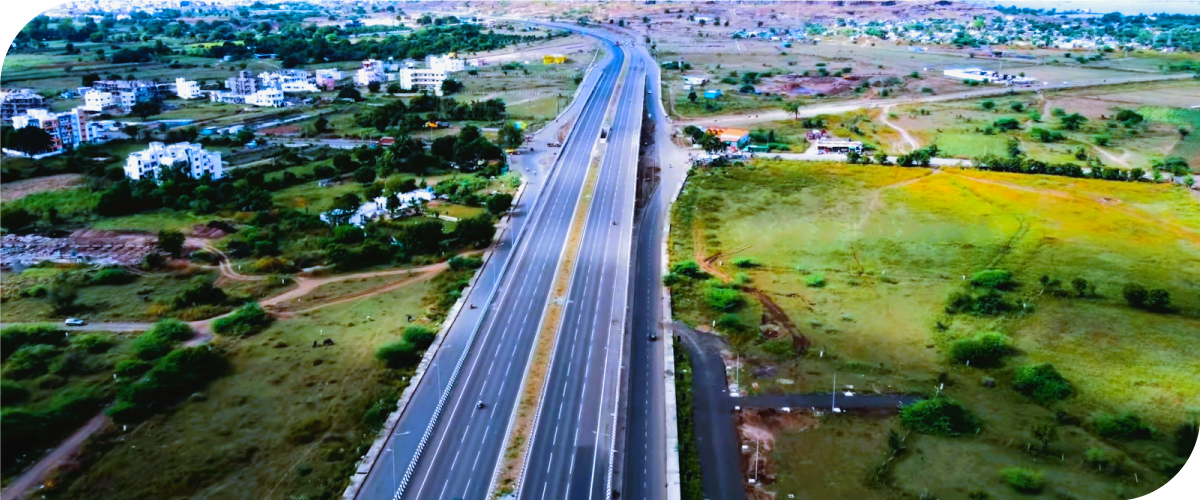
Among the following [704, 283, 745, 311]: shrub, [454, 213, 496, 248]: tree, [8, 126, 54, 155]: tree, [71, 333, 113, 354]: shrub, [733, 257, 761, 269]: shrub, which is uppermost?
[8, 126, 54, 155]: tree

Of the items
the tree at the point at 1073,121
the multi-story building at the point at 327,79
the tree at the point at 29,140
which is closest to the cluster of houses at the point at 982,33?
the tree at the point at 1073,121

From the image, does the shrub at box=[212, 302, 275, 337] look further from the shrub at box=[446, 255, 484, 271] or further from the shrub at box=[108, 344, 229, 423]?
the shrub at box=[446, 255, 484, 271]

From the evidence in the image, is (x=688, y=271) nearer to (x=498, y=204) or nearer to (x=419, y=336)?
(x=498, y=204)

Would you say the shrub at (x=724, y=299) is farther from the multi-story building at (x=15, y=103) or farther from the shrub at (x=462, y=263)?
the multi-story building at (x=15, y=103)

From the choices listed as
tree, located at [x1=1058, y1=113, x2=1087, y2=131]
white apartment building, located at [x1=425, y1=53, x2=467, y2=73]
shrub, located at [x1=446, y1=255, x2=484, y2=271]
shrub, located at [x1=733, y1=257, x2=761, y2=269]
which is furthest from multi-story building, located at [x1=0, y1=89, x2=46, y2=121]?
tree, located at [x1=1058, y1=113, x2=1087, y2=131]

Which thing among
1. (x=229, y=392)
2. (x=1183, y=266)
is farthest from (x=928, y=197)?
(x=229, y=392)

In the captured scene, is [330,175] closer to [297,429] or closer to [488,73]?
[297,429]
